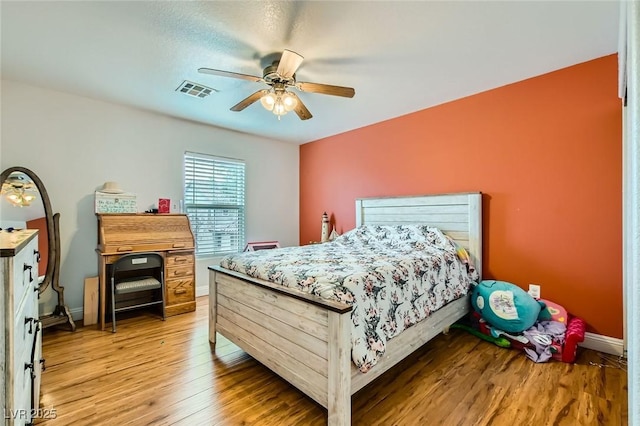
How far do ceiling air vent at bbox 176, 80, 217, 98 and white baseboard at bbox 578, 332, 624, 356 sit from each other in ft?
13.6

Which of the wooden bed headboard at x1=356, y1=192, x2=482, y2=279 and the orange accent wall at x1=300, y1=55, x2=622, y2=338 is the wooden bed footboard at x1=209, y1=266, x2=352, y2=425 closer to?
the wooden bed headboard at x1=356, y1=192, x2=482, y2=279

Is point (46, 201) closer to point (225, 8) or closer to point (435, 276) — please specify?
point (225, 8)

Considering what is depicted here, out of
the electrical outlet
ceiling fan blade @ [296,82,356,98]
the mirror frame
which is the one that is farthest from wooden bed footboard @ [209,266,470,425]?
the mirror frame

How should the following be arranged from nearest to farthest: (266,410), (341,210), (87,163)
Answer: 1. (266,410)
2. (87,163)
3. (341,210)

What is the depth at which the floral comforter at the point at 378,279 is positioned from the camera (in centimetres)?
165

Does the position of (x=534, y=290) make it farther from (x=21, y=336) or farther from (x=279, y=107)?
(x=21, y=336)

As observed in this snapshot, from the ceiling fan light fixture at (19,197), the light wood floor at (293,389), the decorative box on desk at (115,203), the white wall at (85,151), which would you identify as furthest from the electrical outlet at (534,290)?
the ceiling fan light fixture at (19,197)

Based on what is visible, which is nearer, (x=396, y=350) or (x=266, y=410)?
(x=266, y=410)

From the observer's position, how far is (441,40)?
2.15 m

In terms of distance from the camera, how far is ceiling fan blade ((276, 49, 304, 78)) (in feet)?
6.55

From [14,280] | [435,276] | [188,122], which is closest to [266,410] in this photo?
[14,280]

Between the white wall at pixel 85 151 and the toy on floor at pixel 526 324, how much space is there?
11.6ft

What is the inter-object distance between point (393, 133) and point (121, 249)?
349cm

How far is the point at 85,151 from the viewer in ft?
10.5
